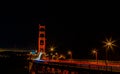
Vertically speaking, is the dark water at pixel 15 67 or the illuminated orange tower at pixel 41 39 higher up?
the illuminated orange tower at pixel 41 39

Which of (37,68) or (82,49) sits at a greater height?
(82,49)

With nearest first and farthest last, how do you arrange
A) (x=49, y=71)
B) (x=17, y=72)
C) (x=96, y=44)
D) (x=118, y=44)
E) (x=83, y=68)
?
(x=83, y=68) < (x=49, y=71) < (x=17, y=72) < (x=118, y=44) < (x=96, y=44)

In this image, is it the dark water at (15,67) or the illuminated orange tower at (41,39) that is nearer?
the dark water at (15,67)

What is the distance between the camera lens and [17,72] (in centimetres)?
9731

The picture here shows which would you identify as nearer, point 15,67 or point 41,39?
point 15,67

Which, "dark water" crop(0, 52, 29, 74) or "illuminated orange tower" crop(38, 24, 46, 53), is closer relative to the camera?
"dark water" crop(0, 52, 29, 74)

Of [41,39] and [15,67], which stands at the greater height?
[41,39]

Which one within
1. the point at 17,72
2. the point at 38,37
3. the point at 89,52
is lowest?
the point at 17,72

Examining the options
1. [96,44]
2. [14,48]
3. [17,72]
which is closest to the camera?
[17,72]

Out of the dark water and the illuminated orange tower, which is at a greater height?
the illuminated orange tower

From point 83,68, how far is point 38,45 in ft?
289

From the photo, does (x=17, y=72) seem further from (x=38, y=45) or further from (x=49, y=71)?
(x=38, y=45)

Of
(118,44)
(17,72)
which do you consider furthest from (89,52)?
(17,72)

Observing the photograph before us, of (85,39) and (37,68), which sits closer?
(37,68)
